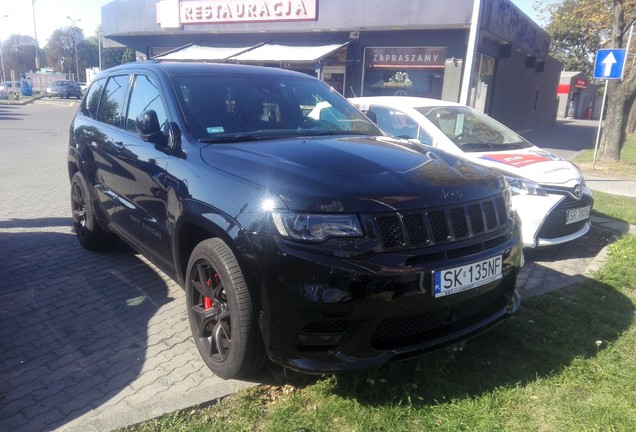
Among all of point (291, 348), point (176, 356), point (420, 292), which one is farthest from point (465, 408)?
point (176, 356)

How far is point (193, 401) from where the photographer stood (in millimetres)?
2758

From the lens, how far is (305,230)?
244cm

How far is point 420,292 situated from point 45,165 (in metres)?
10.7

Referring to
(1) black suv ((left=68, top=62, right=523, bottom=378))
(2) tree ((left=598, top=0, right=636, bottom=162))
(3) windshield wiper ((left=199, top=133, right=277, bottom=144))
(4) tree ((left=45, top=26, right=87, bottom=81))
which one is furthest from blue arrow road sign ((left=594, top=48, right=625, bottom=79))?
(4) tree ((left=45, top=26, right=87, bottom=81))

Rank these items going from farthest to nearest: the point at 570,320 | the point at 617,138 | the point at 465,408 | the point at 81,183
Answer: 1. the point at 617,138
2. the point at 81,183
3. the point at 570,320
4. the point at 465,408

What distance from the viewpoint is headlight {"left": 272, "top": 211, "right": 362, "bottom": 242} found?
95.9 inches

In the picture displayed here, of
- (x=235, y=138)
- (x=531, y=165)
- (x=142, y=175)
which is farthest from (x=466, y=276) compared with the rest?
(x=531, y=165)

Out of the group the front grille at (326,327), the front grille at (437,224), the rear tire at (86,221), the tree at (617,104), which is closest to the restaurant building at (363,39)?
the tree at (617,104)

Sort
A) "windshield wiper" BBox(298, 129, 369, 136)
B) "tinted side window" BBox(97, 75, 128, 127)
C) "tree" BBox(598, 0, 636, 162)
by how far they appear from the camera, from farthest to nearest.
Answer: "tree" BBox(598, 0, 636, 162), "tinted side window" BBox(97, 75, 128, 127), "windshield wiper" BBox(298, 129, 369, 136)

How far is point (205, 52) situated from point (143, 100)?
16904 millimetres

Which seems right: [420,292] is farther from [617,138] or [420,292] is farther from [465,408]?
[617,138]

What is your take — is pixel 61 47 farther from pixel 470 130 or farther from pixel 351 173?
pixel 351 173

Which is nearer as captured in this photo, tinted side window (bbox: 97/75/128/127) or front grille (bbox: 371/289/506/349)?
front grille (bbox: 371/289/506/349)

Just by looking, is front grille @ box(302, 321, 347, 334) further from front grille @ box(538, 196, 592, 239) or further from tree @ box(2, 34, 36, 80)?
tree @ box(2, 34, 36, 80)
